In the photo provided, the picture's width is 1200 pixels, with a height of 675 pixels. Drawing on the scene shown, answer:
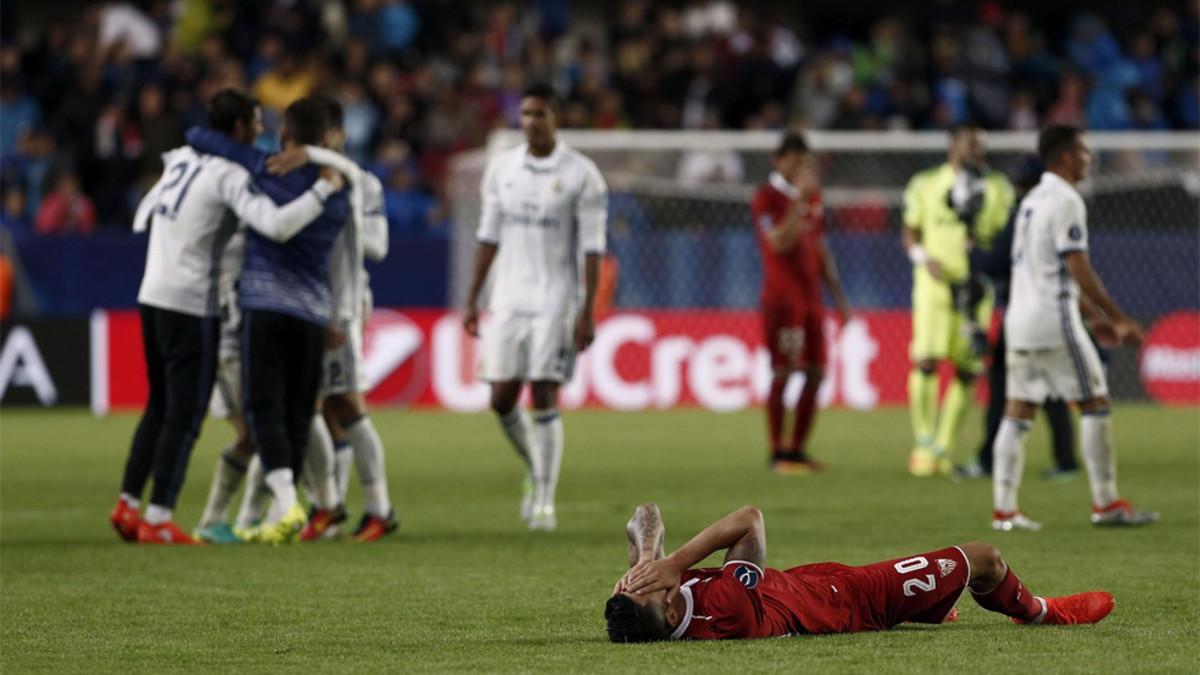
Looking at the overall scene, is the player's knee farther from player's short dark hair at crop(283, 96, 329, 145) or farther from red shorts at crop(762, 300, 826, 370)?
red shorts at crop(762, 300, 826, 370)

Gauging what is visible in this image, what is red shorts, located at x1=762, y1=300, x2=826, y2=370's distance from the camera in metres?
14.1

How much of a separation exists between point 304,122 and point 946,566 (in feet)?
14.2

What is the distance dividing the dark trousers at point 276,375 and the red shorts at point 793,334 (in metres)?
5.24

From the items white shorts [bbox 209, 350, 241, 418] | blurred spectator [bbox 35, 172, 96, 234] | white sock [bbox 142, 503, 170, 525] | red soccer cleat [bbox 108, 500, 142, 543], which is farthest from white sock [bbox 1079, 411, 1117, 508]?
blurred spectator [bbox 35, 172, 96, 234]

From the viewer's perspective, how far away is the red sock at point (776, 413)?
1419 cm

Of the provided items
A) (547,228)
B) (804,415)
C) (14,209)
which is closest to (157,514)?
(547,228)

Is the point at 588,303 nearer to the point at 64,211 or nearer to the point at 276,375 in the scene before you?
the point at 276,375

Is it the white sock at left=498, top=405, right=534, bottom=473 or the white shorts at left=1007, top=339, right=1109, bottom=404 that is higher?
the white shorts at left=1007, top=339, right=1109, bottom=404

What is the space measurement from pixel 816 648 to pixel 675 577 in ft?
1.66

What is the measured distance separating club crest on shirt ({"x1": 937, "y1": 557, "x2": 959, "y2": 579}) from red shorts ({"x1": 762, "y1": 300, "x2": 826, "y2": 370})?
7.63 metres

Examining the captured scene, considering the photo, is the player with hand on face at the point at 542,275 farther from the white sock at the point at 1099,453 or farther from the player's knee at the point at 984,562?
the player's knee at the point at 984,562

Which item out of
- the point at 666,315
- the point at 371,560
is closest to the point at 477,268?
the point at 371,560

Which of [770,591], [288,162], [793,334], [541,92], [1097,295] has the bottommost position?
[770,591]

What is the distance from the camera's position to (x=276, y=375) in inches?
372
